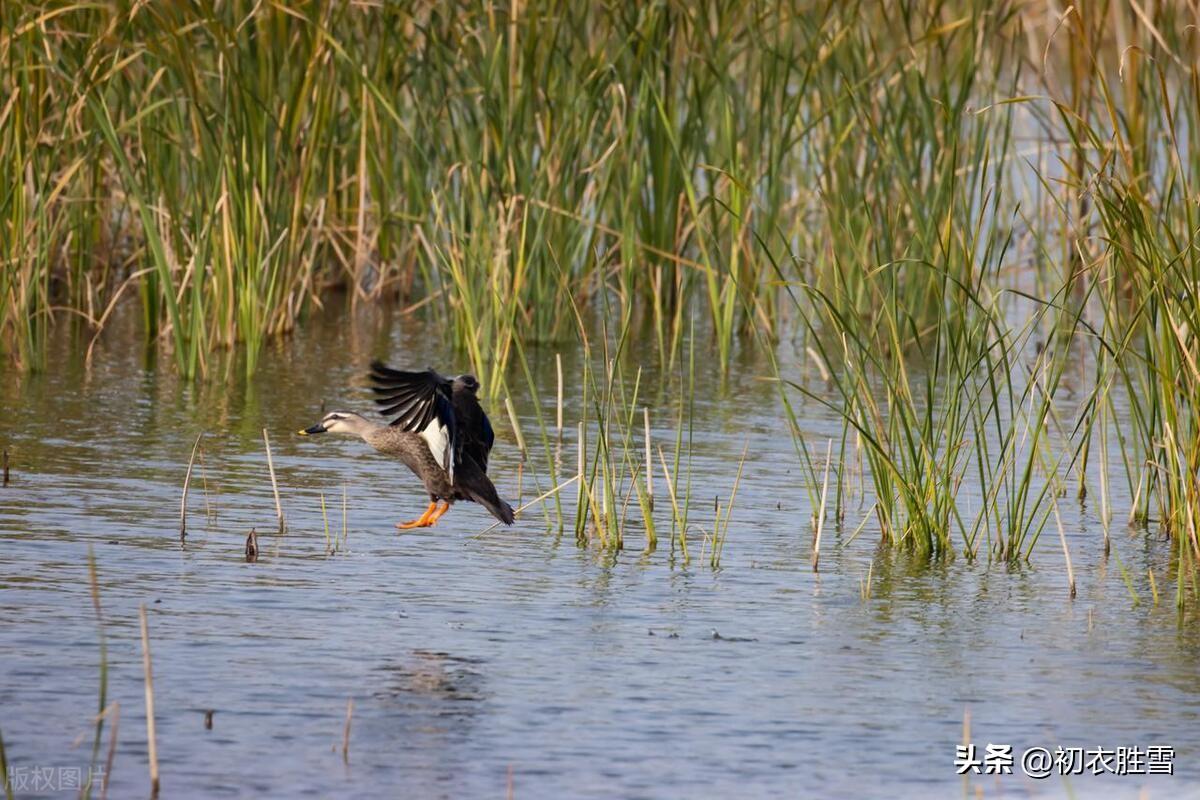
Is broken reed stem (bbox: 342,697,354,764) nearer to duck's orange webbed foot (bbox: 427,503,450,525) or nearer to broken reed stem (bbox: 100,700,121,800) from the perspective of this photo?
broken reed stem (bbox: 100,700,121,800)

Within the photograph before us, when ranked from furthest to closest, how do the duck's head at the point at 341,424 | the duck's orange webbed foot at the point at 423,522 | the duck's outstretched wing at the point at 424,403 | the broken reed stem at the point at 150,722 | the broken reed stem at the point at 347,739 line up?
the duck's head at the point at 341,424 → the duck's orange webbed foot at the point at 423,522 → the duck's outstretched wing at the point at 424,403 → the broken reed stem at the point at 347,739 → the broken reed stem at the point at 150,722

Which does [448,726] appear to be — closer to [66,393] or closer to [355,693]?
[355,693]

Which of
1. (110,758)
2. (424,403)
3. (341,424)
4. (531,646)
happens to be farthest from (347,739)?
(341,424)

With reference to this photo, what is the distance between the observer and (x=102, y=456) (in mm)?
7523

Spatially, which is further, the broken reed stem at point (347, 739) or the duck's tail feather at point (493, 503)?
the duck's tail feather at point (493, 503)

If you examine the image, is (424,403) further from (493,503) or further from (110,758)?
(110,758)

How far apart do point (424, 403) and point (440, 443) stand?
291 mm

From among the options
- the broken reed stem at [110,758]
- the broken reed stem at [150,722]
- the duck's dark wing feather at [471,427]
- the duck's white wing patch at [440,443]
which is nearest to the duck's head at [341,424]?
the duck's white wing patch at [440,443]

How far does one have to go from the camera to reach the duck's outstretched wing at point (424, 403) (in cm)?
607

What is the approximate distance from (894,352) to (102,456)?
10.6 ft

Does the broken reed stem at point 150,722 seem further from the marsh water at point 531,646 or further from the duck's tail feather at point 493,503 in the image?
the duck's tail feather at point 493,503

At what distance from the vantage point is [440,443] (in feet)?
21.0

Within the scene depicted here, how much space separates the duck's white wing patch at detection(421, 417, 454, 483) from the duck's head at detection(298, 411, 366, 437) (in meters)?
0.38

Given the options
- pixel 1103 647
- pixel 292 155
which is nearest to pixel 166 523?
pixel 1103 647
